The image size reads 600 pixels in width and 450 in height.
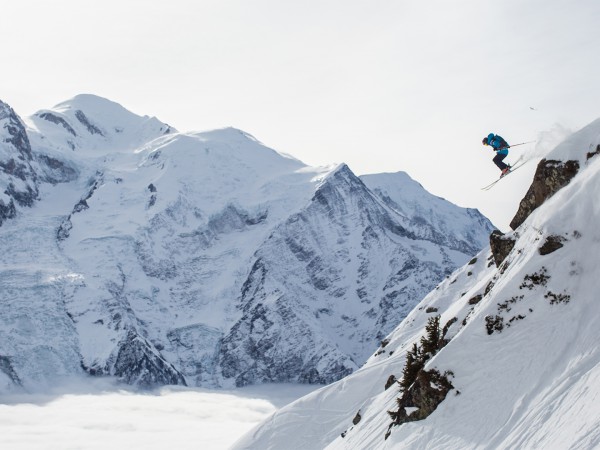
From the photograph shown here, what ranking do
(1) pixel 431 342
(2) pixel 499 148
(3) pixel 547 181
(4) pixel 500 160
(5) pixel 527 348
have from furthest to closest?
(4) pixel 500 160 < (2) pixel 499 148 < (3) pixel 547 181 < (1) pixel 431 342 < (5) pixel 527 348

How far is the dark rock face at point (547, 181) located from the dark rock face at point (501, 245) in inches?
70.2

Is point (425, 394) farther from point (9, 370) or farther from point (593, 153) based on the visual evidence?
point (9, 370)

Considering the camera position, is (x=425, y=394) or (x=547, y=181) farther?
(x=547, y=181)

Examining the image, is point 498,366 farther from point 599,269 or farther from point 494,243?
point 494,243

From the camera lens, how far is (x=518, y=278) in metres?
31.7

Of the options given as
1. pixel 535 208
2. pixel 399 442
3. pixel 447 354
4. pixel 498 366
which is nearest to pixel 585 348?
pixel 498 366

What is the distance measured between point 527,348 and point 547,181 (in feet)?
34.9

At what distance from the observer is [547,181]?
35.8 metres

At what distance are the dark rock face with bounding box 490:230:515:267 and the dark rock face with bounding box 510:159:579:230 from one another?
1.78 metres

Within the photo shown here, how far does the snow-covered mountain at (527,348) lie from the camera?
2512cm

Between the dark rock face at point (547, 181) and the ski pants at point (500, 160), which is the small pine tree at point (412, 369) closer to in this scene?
the dark rock face at point (547, 181)

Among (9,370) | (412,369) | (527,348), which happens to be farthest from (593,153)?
(9,370)

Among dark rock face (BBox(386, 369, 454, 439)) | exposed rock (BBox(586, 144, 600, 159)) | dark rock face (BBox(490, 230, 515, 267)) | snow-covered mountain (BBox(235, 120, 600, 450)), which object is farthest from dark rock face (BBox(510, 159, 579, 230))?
dark rock face (BBox(386, 369, 454, 439))

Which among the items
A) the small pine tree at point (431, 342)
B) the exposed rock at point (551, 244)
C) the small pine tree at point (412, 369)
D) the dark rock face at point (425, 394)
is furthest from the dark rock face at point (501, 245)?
the dark rock face at point (425, 394)
